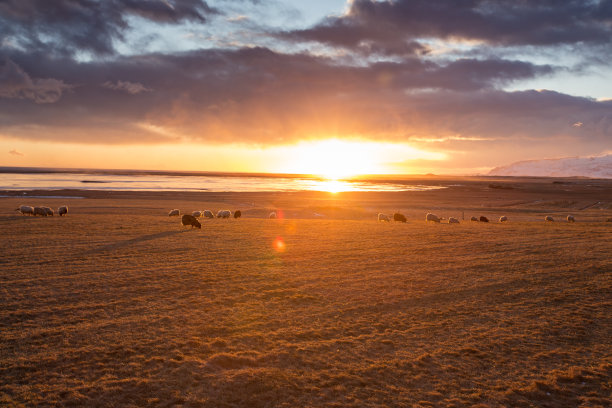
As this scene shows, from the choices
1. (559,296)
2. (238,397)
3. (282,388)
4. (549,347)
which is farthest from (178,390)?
(559,296)

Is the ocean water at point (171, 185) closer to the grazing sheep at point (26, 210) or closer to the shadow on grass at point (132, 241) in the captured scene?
the grazing sheep at point (26, 210)

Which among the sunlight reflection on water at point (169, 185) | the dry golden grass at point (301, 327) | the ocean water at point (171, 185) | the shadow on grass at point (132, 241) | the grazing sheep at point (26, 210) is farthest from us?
the ocean water at point (171, 185)

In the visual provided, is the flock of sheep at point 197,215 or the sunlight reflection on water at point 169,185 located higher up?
the sunlight reflection on water at point 169,185

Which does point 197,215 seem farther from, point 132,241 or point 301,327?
point 301,327

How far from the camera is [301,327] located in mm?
8812

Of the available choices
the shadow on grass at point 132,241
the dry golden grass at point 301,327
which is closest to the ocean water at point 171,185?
the shadow on grass at point 132,241

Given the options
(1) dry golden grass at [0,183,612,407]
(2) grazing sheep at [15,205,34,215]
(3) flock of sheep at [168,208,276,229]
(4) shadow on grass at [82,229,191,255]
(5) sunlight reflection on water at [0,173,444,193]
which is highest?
(5) sunlight reflection on water at [0,173,444,193]

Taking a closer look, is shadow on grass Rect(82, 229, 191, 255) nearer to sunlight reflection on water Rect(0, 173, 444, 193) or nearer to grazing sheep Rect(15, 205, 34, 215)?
grazing sheep Rect(15, 205, 34, 215)

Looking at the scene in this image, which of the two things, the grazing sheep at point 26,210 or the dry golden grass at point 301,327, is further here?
the grazing sheep at point 26,210

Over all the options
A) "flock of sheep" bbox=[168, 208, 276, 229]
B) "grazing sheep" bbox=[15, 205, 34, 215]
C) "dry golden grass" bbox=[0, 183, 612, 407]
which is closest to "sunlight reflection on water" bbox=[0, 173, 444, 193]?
"flock of sheep" bbox=[168, 208, 276, 229]

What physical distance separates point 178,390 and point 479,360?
554 cm

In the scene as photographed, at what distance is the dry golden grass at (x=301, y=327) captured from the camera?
6336 millimetres

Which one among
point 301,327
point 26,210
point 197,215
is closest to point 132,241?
point 301,327

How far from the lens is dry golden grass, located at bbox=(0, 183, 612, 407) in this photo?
20.8ft
